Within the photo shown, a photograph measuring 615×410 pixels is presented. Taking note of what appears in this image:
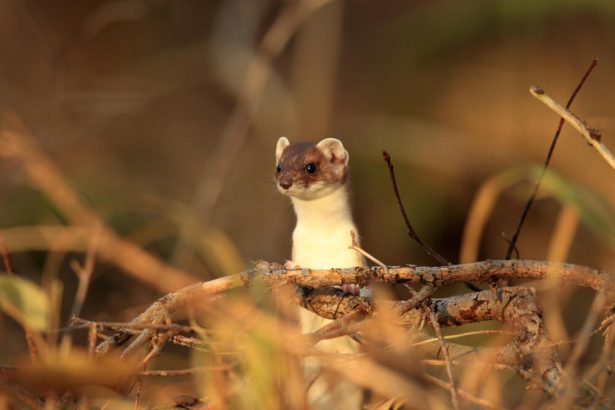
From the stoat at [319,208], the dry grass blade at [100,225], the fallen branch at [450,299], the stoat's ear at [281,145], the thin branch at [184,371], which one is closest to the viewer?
the thin branch at [184,371]

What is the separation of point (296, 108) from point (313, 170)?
416cm

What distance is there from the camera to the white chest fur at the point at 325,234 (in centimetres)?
309

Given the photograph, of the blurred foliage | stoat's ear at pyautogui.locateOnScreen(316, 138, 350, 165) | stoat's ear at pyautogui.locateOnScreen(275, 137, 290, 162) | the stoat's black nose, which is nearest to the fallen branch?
the blurred foliage

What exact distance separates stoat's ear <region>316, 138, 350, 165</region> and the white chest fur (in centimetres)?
9

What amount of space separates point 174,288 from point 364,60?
7390 millimetres

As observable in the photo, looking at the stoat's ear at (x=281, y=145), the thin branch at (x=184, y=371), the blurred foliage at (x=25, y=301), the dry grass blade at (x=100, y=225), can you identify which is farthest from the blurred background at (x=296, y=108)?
the thin branch at (x=184, y=371)

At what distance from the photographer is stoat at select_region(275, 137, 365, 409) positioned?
309cm

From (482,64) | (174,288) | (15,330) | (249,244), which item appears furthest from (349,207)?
(482,64)

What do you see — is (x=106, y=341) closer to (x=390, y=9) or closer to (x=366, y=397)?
(x=366, y=397)

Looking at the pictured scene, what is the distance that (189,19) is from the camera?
30.1 ft

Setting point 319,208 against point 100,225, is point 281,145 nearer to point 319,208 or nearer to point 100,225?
point 319,208

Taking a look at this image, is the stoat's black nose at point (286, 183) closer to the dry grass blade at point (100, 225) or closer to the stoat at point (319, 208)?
the stoat at point (319, 208)

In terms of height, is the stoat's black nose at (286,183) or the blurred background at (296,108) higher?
the blurred background at (296,108)

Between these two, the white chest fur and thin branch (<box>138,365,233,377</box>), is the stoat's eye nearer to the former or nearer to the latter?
the white chest fur
